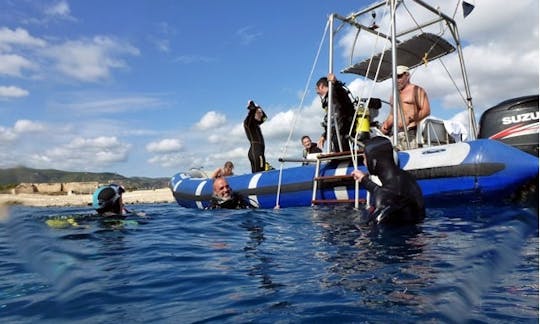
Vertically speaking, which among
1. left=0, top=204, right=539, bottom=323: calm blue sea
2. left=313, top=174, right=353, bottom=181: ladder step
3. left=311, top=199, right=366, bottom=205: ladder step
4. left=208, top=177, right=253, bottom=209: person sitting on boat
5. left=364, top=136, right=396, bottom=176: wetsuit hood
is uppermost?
left=364, top=136, right=396, bottom=176: wetsuit hood

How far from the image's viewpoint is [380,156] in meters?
4.82

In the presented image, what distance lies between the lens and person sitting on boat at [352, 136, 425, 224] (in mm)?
4547

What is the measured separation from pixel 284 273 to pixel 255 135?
6.99m

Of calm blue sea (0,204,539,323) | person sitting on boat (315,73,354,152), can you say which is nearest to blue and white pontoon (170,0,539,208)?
person sitting on boat (315,73,354,152)

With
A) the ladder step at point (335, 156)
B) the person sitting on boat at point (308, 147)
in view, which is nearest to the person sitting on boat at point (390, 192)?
the ladder step at point (335, 156)

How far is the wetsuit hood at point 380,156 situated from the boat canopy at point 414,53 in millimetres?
3863

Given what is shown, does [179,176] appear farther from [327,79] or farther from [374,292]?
[374,292]

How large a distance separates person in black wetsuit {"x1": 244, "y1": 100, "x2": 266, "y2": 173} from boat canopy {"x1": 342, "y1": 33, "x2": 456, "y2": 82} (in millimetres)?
2139

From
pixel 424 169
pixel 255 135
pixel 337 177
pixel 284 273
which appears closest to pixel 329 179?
pixel 337 177

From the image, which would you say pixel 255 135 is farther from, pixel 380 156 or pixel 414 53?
pixel 380 156

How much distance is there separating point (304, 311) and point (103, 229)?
415 centimetres

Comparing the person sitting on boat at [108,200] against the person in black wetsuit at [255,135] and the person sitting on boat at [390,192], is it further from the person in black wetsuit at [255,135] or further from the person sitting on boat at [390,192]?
the person in black wetsuit at [255,135]

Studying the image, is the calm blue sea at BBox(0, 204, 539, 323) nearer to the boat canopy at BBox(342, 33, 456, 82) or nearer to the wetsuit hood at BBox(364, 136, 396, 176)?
the wetsuit hood at BBox(364, 136, 396, 176)

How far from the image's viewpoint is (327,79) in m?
8.20
